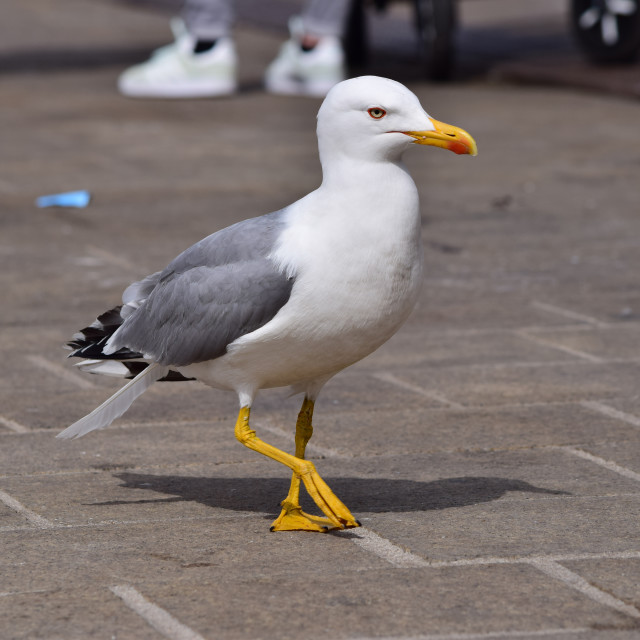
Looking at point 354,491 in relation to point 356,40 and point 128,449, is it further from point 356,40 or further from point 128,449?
point 356,40

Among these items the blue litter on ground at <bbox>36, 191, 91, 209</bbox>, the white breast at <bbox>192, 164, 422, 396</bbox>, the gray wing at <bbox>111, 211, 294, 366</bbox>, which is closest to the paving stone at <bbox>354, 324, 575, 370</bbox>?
the gray wing at <bbox>111, 211, 294, 366</bbox>

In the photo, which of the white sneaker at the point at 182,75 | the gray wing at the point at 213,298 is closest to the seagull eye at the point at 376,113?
the gray wing at the point at 213,298

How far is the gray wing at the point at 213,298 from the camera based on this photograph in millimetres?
4035

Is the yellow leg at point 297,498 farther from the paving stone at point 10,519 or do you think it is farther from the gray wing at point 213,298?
the paving stone at point 10,519

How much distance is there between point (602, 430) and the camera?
5055 millimetres

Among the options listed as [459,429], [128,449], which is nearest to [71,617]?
[128,449]

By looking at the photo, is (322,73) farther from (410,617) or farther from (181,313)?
(410,617)

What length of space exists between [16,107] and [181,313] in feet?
28.8

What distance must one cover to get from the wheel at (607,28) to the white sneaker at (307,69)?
2.21 m

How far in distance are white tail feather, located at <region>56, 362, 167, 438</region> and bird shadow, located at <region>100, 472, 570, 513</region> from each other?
0.79 ft

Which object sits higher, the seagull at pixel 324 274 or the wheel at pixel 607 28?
the seagull at pixel 324 274

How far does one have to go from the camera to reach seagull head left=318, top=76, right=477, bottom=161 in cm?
398

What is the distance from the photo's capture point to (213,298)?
164 inches

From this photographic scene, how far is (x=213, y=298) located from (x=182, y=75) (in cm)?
906
